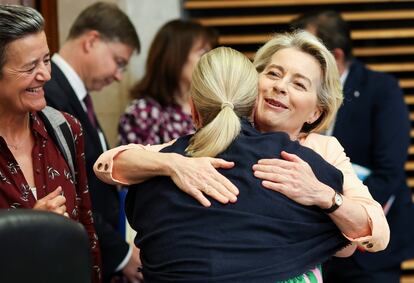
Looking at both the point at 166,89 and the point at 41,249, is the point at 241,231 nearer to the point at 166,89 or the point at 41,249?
the point at 41,249

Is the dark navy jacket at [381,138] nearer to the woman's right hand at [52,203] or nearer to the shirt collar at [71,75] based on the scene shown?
the shirt collar at [71,75]

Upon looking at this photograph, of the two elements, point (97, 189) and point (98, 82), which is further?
point (98, 82)

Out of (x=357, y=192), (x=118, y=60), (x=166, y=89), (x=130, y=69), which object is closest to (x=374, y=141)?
(x=166, y=89)

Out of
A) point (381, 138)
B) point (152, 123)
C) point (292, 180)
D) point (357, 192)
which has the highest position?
point (292, 180)

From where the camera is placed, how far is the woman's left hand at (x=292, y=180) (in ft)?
7.33

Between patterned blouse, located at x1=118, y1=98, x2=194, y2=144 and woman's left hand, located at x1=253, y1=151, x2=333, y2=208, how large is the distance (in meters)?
2.12

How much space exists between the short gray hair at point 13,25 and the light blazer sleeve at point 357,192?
3.28 feet

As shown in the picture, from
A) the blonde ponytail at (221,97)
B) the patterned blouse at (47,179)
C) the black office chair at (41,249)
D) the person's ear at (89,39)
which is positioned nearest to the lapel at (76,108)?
the person's ear at (89,39)

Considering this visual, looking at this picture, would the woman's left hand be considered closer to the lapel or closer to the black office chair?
the black office chair

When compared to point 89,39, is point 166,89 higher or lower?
lower

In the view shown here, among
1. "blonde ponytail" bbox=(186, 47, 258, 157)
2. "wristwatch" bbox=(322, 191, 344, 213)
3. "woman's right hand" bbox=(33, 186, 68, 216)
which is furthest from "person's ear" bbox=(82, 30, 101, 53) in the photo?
"wristwatch" bbox=(322, 191, 344, 213)

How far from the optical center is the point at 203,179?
2258 mm

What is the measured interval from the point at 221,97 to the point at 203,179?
0.79ft

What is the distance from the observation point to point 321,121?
283 cm
